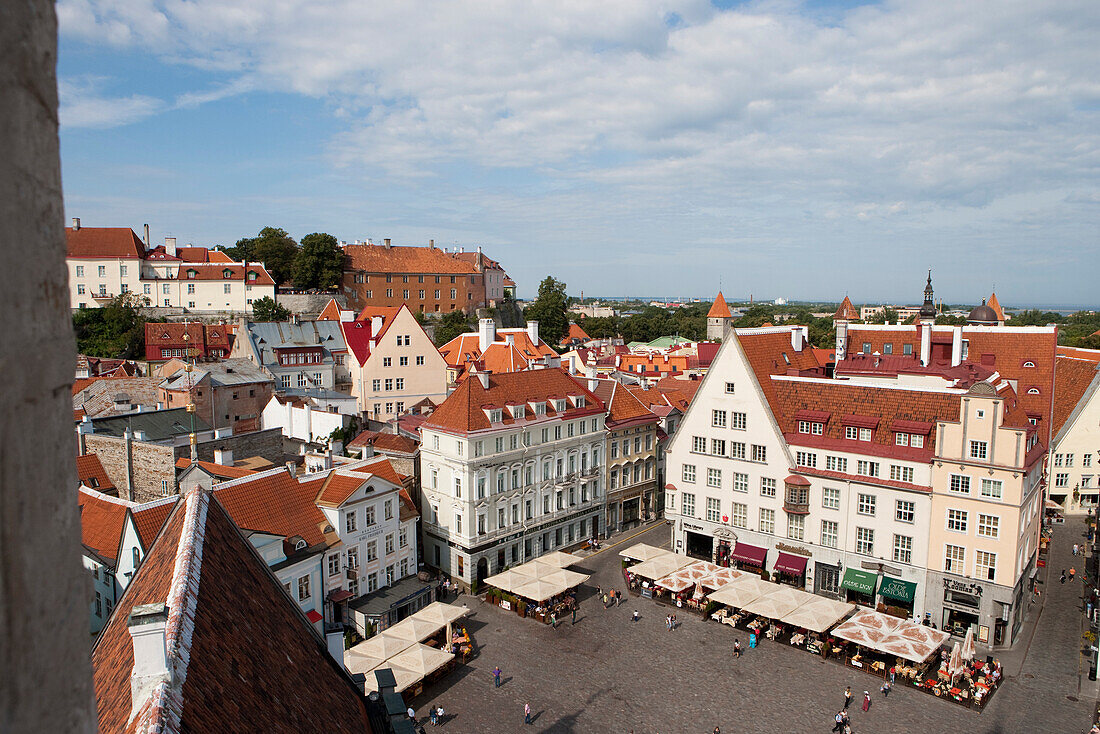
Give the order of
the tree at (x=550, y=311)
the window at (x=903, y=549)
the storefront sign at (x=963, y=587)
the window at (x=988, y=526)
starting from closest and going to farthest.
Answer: the window at (x=988, y=526) < the storefront sign at (x=963, y=587) < the window at (x=903, y=549) < the tree at (x=550, y=311)

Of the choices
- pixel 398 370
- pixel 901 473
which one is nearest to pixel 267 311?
pixel 398 370

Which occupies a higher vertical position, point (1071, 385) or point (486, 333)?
point (486, 333)

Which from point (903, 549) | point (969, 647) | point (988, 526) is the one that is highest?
point (988, 526)

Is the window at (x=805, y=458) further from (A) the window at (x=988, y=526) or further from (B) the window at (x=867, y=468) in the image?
(A) the window at (x=988, y=526)

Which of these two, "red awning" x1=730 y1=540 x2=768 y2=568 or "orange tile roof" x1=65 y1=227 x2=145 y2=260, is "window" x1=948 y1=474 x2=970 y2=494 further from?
"orange tile roof" x1=65 y1=227 x2=145 y2=260

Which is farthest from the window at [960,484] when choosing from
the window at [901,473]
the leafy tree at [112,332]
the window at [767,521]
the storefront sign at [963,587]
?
the leafy tree at [112,332]

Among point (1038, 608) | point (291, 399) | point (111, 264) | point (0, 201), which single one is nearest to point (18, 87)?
point (0, 201)

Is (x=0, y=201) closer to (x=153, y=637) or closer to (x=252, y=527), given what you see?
(x=153, y=637)

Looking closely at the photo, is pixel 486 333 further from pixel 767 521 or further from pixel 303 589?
pixel 303 589
